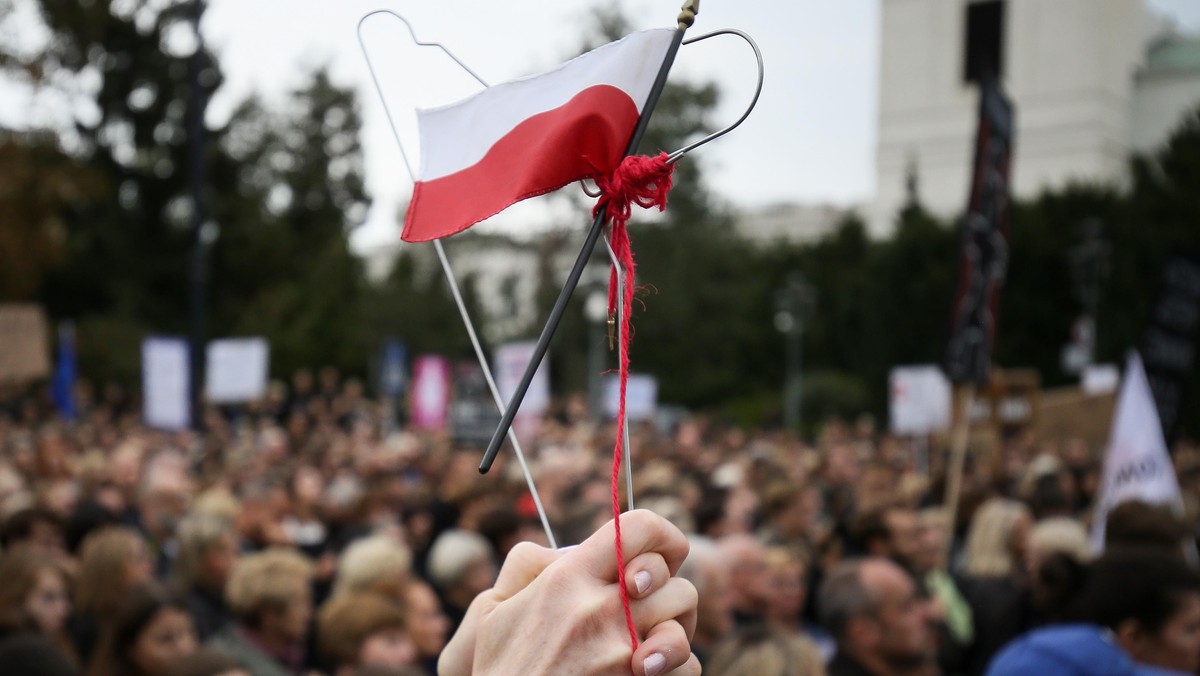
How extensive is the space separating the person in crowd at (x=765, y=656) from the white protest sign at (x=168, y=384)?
930 centimetres

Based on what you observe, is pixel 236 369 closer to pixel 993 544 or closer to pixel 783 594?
pixel 993 544

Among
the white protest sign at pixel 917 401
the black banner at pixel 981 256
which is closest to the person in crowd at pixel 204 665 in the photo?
the black banner at pixel 981 256

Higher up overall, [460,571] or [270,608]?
[270,608]

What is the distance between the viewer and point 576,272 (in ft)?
5.01

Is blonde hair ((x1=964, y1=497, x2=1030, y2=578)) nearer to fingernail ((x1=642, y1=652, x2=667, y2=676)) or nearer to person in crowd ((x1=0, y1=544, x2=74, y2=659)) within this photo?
person in crowd ((x1=0, y1=544, x2=74, y2=659))

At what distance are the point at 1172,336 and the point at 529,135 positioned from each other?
6.43 meters

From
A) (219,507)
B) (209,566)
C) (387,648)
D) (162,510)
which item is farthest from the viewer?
(162,510)

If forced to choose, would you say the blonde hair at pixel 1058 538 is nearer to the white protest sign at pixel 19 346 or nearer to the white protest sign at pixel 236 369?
the white protest sign at pixel 19 346

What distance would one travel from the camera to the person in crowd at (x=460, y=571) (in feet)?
17.1

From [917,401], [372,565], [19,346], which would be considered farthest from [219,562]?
[917,401]

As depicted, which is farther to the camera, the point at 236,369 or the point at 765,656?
the point at 236,369

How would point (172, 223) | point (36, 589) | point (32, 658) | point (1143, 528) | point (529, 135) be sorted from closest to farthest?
1. point (529, 135)
2. point (32, 658)
3. point (36, 589)
4. point (1143, 528)
5. point (172, 223)

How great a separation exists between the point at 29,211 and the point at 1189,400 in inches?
1041

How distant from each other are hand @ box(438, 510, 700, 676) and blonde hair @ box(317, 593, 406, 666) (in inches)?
102
